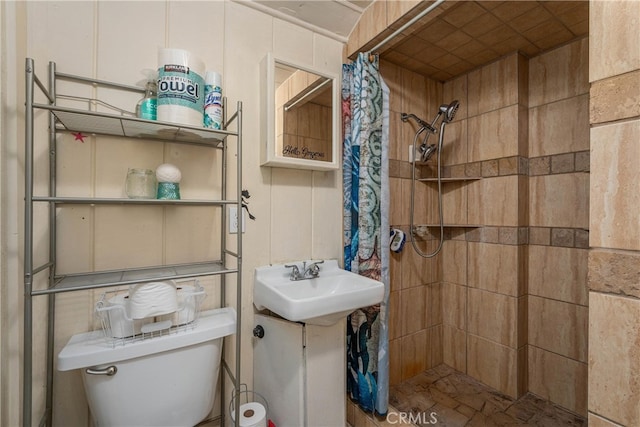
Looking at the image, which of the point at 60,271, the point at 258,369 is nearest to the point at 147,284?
the point at 60,271

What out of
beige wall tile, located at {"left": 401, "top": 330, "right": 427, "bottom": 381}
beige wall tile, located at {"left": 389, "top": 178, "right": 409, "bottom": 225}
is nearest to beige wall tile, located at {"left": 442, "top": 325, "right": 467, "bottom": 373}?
beige wall tile, located at {"left": 401, "top": 330, "right": 427, "bottom": 381}

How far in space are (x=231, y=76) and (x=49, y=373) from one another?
131cm

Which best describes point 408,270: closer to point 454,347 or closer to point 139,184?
point 454,347

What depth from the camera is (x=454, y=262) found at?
6.63ft

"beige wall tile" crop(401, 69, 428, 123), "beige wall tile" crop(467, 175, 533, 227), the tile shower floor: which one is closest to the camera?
the tile shower floor

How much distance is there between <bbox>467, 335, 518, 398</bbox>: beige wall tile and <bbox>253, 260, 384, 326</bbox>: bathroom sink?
1123mm

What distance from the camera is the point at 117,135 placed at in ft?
3.46

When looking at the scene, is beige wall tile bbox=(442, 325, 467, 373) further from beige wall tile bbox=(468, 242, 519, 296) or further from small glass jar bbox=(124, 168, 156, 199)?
small glass jar bbox=(124, 168, 156, 199)

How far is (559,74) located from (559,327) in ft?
4.78

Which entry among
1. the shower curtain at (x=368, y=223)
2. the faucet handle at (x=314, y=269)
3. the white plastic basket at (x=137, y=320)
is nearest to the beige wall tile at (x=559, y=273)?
the shower curtain at (x=368, y=223)

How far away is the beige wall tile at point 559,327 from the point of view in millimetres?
1523

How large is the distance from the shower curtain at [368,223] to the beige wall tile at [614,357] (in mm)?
843

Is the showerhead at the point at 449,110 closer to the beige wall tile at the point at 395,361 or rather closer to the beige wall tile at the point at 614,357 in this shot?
the beige wall tile at the point at 614,357

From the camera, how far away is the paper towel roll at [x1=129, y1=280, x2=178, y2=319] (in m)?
0.90
